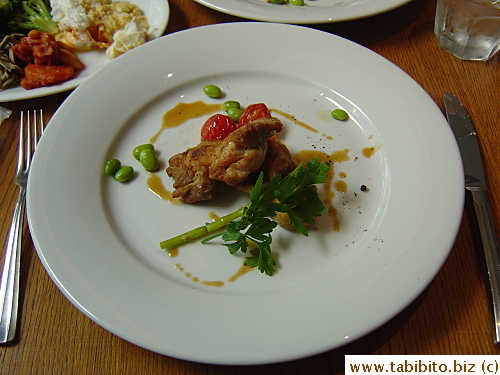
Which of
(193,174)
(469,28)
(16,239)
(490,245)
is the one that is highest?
(469,28)

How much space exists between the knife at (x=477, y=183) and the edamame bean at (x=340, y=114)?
722 mm

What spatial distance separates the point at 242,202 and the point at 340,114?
963 mm

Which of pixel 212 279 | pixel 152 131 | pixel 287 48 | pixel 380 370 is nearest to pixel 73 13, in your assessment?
pixel 152 131

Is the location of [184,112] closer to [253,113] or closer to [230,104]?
[230,104]

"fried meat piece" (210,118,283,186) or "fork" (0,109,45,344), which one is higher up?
"fried meat piece" (210,118,283,186)

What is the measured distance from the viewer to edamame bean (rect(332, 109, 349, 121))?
2.91 meters

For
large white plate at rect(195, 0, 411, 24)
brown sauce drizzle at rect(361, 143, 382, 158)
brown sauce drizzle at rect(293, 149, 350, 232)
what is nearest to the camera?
brown sauce drizzle at rect(293, 149, 350, 232)

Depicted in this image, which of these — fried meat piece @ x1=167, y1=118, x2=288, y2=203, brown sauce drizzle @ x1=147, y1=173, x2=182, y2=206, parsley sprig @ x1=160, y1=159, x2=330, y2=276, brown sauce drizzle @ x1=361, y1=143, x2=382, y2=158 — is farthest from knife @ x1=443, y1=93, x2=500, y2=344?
brown sauce drizzle @ x1=147, y1=173, x2=182, y2=206

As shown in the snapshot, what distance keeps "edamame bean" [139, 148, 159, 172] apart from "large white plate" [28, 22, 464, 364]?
0.07 metres

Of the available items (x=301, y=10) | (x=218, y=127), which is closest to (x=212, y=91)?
(x=218, y=127)

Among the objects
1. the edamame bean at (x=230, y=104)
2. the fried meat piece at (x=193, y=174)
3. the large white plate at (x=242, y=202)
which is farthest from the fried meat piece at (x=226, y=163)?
the edamame bean at (x=230, y=104)

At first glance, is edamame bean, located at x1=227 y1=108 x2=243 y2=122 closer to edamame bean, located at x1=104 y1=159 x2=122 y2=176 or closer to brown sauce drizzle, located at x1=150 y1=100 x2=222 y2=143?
brown sauce drizzle, located at x1=150 y1=100 x2=222 y2=143

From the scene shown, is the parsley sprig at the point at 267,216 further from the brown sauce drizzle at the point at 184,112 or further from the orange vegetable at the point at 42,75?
the orange vegetable at the point at 42,75

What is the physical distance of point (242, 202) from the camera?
260 centimetres
